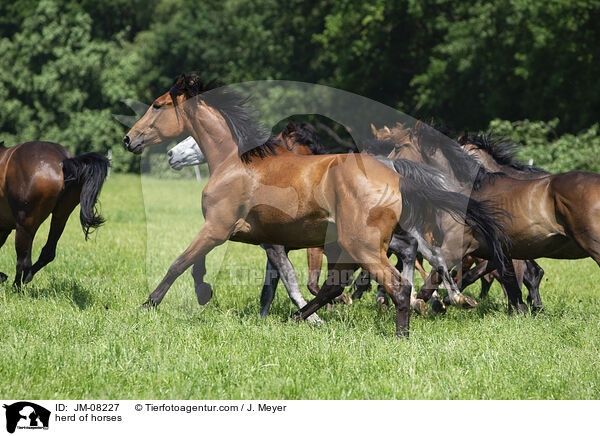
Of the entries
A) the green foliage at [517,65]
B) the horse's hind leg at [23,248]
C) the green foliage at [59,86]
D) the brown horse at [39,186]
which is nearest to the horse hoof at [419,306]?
the brown horse at [39,186]

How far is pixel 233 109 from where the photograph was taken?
609cm

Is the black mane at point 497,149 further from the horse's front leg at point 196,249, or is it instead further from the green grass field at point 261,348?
the horse's front leg at point 196,249

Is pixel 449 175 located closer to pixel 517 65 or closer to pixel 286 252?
pixel 286 252

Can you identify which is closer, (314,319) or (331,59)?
(314,319)

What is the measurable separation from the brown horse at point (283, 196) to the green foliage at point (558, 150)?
13.6m

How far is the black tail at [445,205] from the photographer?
17.7 ft

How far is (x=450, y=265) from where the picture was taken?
6.54m

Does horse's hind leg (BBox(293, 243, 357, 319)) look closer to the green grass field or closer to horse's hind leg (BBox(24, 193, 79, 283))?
the green grass field

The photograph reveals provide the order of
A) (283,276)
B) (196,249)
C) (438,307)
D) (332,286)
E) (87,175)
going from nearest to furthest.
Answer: (196,249) → (332,286) → (283,276) → (438,307) → (87,175)

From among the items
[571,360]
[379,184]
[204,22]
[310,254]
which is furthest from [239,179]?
[204,22]

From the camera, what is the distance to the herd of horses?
5.34 meters

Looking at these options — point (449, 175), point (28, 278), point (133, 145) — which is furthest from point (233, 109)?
point (28, 278)

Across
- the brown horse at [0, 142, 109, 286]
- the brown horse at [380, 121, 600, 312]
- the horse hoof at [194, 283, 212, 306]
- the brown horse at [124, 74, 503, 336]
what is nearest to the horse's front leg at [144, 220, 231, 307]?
the brown horse at [124, 74, 503, 336]
